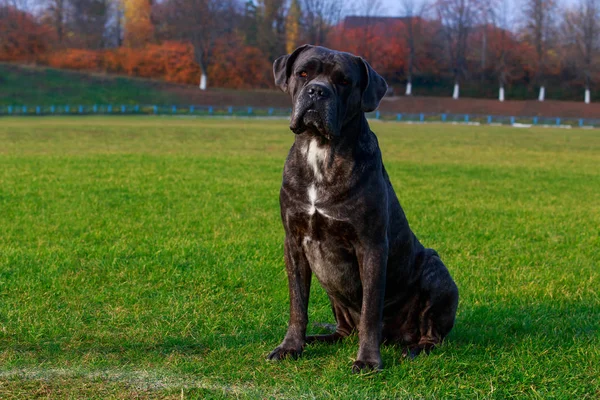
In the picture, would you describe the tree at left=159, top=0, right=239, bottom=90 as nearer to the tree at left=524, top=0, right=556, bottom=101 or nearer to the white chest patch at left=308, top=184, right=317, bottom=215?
the tree at left=524, top=0, right=556, bottom=101

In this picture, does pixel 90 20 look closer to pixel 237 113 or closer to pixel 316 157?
Answer: pixel 237 113

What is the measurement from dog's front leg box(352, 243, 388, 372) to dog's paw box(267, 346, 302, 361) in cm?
42

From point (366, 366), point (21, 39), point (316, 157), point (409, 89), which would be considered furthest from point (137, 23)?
point (366, 366)

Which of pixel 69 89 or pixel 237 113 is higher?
pixel 69 89

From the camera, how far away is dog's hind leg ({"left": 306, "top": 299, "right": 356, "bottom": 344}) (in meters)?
4.98

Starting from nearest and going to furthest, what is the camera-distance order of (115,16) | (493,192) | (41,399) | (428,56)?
(41,399)
(493,192)
(428,56)
(115,16)

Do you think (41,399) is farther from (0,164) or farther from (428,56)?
(428,56)

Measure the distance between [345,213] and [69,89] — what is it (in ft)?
236

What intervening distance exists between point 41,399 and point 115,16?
106 m

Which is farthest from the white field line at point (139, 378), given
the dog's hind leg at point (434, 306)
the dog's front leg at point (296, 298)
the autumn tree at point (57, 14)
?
the autumn tree at point (57, 14)

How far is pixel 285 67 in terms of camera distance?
15.2ft

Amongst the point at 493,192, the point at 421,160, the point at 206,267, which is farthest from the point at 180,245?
the point at 421,160

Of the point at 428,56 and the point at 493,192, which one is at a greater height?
the point at 428,56

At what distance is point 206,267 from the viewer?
24.0 ft
